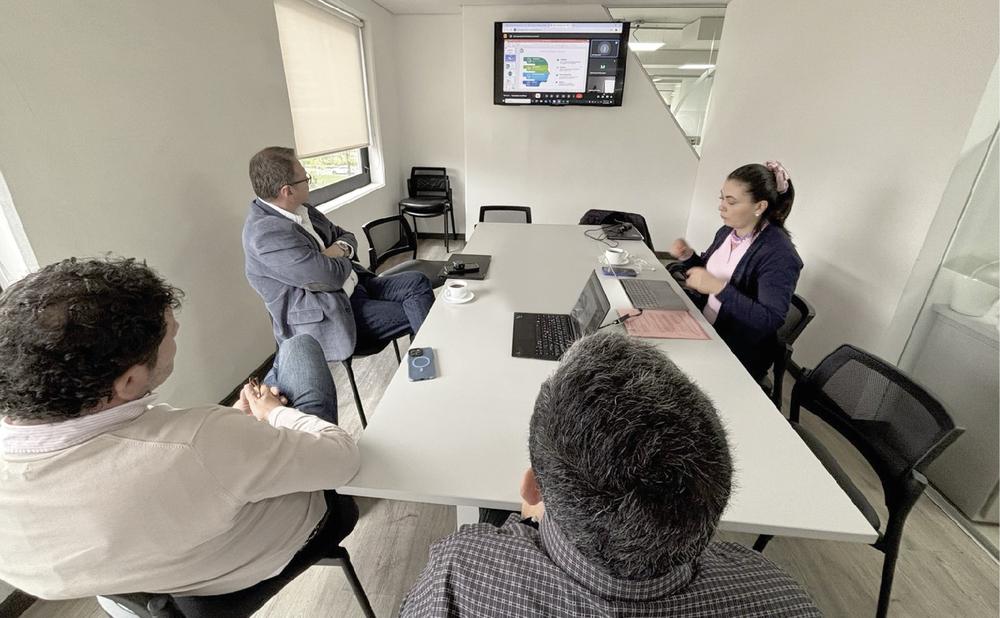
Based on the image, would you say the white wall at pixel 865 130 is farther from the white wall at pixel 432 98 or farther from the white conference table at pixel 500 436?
the white wall at pixel 432 98

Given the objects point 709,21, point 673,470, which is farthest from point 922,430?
point 709,21

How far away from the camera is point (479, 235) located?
8.95 ft

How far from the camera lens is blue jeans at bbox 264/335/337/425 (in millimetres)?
1259

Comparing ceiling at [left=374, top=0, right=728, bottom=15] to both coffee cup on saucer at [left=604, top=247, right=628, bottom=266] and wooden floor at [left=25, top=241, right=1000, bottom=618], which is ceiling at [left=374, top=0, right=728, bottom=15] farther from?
wooden floor at [left=25, top=241, right=1000, bottom=618]

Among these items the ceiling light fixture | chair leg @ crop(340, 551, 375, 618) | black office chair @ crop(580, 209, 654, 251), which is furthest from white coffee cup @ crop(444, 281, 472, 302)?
the ceiling light fixture

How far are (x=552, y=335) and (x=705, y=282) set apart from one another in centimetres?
77

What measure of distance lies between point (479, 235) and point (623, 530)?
237 cm

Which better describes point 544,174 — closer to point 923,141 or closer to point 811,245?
point 811,245

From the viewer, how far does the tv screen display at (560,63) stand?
4.00 meters

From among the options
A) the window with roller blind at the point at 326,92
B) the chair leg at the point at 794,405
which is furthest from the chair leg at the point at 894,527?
the window with roller blind at the point at 326,92

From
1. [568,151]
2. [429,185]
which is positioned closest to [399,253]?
[568,151]

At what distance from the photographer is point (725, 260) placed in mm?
2037

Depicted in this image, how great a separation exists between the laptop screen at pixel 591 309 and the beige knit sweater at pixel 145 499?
3.01 ft

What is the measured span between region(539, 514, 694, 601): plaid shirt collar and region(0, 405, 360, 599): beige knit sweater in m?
0.53
